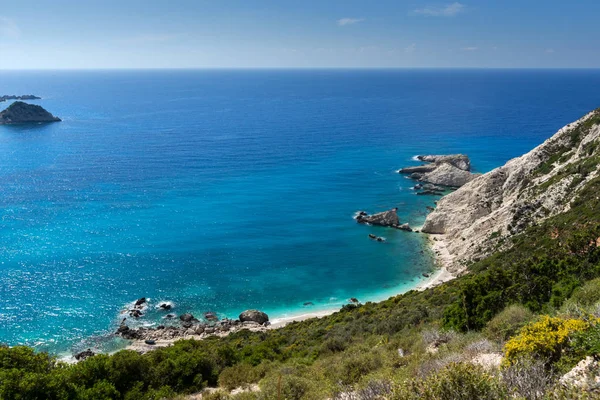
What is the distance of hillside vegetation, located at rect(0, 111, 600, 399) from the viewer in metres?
11.1

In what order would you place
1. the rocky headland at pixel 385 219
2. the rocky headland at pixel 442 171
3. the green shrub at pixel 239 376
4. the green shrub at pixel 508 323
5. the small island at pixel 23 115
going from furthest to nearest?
the small island at pixel 23 115 → the rocky headland at pixel 442 171 → the rocky headland at pixel 385 219 → the green shrub at pixel 239 376 → the green shrub at pixel 508 323

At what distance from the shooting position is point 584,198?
41.4m

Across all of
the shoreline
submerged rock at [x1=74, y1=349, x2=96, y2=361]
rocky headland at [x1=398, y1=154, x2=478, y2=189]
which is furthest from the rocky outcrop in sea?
rocky headland at [x1=398, y1=154, x2=478, y2=189]

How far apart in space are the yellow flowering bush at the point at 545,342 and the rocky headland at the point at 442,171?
71.3 m

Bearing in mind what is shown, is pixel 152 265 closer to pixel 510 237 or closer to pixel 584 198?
pixel 510 237

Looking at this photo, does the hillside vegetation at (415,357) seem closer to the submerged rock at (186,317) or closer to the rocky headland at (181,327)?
the rocky headland at (181,327)

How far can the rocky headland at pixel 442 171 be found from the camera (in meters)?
85.1

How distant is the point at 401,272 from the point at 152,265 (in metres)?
33.6

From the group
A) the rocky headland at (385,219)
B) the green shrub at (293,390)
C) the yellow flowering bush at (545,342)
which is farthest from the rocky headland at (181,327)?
the yellow flowering bush at (545,342)

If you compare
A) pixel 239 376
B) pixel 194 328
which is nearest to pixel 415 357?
pixel 239 376

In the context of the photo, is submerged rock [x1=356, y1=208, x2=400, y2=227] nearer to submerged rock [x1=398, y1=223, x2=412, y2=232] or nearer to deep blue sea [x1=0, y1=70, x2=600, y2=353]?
submerged rock [x1=398, y1=223, x2=412, y2=232]

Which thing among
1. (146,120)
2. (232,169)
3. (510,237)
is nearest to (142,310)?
(510,237)

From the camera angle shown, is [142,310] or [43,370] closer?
[43,370]

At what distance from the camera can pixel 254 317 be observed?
43.3m
